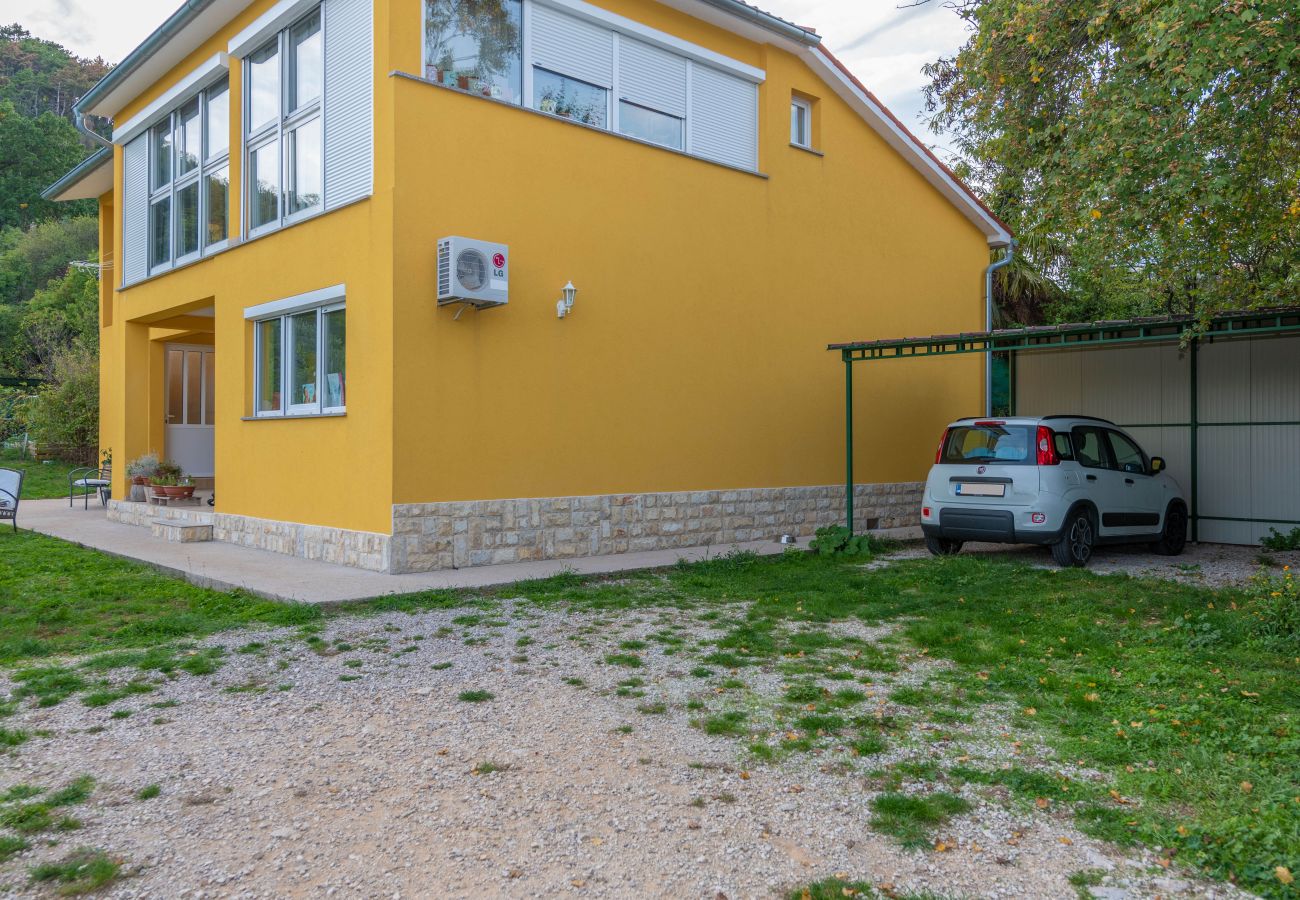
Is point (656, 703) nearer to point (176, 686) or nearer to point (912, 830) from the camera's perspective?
point (912, 830)

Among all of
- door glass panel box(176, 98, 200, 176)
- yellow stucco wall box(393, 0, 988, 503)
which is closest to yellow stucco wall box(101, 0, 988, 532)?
yellow stucco wall box(393, 0, 988, 503)

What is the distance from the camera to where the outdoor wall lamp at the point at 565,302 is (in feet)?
34.5

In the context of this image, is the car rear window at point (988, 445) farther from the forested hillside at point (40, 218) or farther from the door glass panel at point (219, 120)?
the forested hillside at point (40, 218)

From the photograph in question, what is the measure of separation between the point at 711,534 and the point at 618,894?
29.9 ft

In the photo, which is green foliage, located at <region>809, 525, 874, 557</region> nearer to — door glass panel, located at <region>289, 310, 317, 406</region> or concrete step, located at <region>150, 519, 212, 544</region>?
door glass panel, located at <region>289, 310, 317, 406</region>

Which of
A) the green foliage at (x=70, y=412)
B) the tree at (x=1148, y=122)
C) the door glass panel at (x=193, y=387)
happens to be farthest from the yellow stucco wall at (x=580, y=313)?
the green foliage at (x=70, y=412)

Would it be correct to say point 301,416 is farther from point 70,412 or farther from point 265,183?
point 70,412

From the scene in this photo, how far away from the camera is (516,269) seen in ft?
33.4

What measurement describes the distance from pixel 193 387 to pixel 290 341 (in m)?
7.03

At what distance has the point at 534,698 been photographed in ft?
17.1

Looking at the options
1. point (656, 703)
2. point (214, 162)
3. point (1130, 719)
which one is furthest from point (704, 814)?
point (214, 162)

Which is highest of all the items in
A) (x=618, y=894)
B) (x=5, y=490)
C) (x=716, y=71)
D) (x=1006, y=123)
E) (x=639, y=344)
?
(x=716, y=71)

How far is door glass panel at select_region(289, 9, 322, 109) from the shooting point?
1060 centimetres

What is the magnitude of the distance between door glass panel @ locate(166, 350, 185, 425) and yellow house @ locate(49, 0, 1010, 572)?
85 cm
